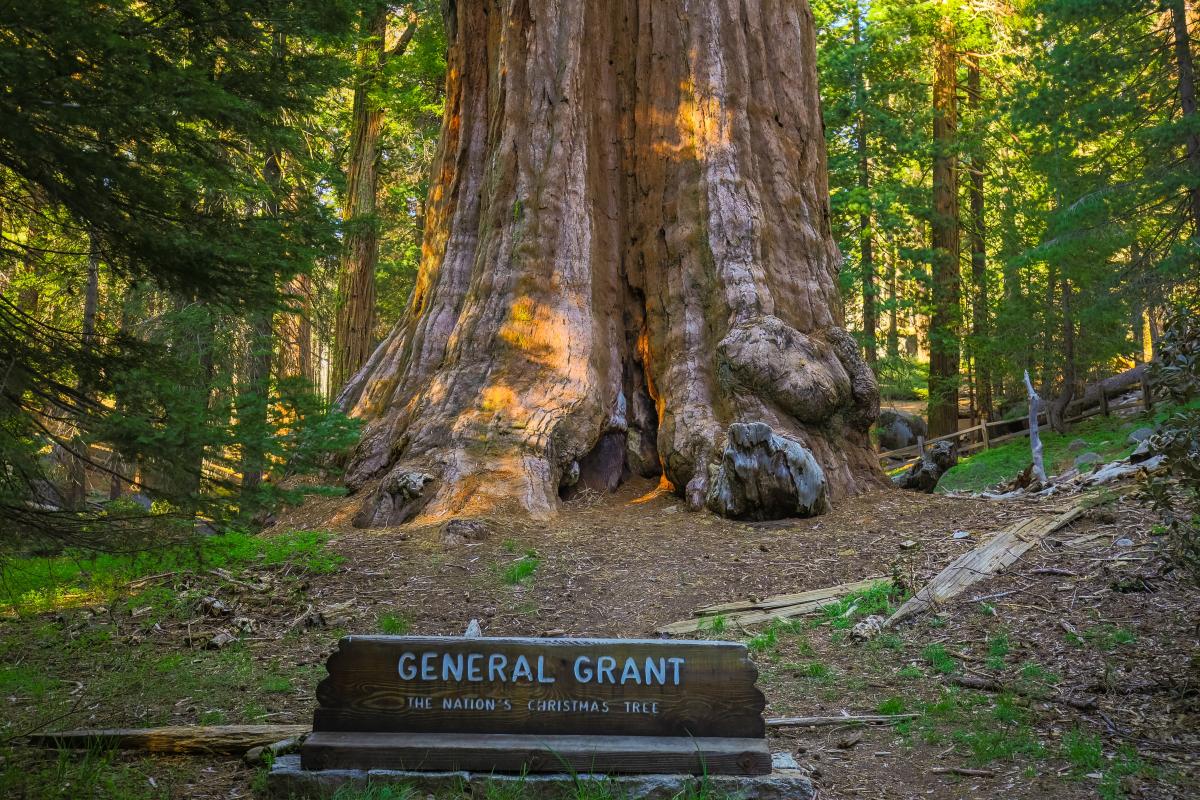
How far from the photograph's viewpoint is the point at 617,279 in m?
10.9

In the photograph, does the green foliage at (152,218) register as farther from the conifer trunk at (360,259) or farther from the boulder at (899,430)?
the boulder at (899,430)

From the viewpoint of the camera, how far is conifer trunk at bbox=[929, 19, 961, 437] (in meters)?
19.5

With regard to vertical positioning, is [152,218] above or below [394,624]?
above

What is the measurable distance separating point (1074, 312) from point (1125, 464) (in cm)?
1239

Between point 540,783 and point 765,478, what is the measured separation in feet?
17.4

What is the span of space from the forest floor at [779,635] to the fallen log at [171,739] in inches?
4.1

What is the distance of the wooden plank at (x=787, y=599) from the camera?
647 cm

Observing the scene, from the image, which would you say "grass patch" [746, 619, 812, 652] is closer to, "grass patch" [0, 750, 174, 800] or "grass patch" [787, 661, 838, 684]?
"grass patch" [787, 661, 838, 684]

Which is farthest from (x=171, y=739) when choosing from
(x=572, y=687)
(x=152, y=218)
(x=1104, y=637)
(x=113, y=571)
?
(x=1104, y=637)

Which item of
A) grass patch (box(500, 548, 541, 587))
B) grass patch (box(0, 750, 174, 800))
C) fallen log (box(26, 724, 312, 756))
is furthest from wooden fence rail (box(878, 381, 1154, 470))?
grass patch (box(0, 750, 174, 800))

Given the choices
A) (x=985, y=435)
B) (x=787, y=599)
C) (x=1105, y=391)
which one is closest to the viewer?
(x=787, y=599)

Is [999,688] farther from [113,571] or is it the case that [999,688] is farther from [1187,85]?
[1187,85]

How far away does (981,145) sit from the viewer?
1959cm

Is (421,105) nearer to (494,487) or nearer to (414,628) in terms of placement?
(494,487)
